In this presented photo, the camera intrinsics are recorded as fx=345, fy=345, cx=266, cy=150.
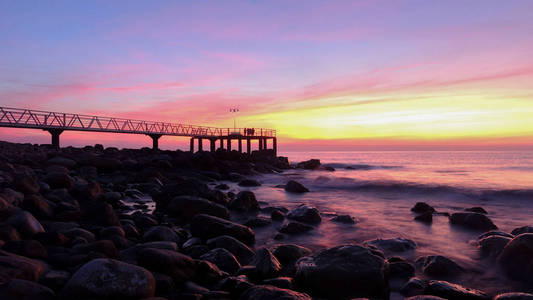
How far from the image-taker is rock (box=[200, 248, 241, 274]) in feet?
18.1

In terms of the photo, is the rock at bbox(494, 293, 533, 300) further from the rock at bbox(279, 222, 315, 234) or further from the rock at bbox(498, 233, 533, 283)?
the rock at bbox(279, 222, 315, 234)

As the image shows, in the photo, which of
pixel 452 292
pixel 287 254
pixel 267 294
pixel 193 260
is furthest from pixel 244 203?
pixel 452 292

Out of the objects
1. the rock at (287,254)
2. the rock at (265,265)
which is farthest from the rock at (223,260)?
the rock at (287,254)

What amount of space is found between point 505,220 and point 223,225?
393 inches

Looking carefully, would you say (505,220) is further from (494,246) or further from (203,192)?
(203,192)

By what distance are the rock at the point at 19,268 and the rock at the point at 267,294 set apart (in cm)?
251

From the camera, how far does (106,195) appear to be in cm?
1089

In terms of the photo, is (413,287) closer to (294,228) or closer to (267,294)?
(267,294)

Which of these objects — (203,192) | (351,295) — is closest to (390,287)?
(351,295)

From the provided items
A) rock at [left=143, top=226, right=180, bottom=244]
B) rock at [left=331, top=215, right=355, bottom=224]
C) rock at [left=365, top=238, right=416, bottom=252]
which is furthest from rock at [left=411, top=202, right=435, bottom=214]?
rock at [left=143, top=226, right=180, bottom=244]

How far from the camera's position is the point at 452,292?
15.4ft

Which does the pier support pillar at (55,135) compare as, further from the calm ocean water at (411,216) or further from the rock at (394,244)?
the rock at (394,244)

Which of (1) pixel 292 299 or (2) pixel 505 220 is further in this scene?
(2) pixel 505 220

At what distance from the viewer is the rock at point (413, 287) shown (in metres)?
4.97
